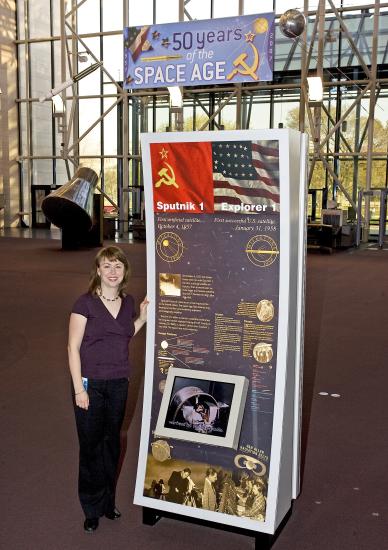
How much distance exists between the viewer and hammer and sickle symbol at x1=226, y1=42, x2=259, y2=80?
1509cm

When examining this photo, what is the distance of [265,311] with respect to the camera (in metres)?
2.54

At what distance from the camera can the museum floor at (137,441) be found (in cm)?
282

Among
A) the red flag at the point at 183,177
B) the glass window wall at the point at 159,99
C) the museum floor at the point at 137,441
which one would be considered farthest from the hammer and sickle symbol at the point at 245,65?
the red flag at the point at 183,177

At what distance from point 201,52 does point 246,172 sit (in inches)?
558

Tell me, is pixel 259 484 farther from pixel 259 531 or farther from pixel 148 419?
pixel 148 419

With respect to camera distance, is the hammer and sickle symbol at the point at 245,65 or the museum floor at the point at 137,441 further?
the hammer and sickle symbol at the point at 245,65

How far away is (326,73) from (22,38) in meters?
12.9

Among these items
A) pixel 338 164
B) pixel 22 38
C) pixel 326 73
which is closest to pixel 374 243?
pixel 338 164

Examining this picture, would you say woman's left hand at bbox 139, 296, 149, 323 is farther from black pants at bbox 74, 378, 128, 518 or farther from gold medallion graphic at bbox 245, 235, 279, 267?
gold medallion graphic at bbox 245, 235, 279, 267

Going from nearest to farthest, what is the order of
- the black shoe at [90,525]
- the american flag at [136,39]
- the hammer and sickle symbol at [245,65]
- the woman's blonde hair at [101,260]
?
the woman's blonde hair at [101,260] → the black shoe at [90,525] → the hammer and sickle symbol at [245,65] → the american flag at [136,39]

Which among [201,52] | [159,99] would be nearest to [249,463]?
[201,52]

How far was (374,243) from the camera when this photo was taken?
61.7 ft

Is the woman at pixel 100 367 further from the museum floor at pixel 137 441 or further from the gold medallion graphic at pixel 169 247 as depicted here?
the museum floor at pixel 137 441

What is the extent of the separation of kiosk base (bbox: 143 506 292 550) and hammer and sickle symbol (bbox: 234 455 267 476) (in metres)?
0.27
